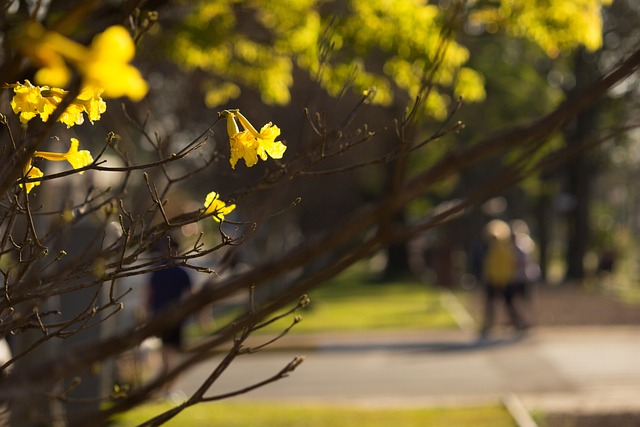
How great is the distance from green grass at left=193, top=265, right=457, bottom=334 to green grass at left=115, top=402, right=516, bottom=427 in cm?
736

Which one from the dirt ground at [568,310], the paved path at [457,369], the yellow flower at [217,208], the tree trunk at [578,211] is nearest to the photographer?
the yellow flower at [217,208]

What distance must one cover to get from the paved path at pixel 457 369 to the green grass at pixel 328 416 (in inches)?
25.6

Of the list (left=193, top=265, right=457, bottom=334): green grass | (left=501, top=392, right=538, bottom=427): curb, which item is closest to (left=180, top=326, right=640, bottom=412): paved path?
(left=501, top=392, right=538, bottom=427): curb

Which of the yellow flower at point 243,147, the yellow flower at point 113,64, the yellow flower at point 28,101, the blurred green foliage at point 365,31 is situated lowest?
the yellow flower at point 113,64

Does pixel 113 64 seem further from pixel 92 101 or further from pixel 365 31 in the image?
pixel 365 31

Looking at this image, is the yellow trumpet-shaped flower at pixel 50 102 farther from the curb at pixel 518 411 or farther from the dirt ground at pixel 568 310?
the dirt ground at pixel 568 310

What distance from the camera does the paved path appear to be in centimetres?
1155

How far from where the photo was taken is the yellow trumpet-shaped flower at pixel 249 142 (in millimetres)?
2171

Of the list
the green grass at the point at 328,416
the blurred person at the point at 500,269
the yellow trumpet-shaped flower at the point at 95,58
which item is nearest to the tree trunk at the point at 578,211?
the blurred person at the point at 500,269

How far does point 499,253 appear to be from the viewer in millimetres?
16234

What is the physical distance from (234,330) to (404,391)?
402 inches

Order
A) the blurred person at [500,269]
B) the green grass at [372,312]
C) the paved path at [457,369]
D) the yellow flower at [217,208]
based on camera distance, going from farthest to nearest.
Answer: the green grass at [372,312], the blurred person at [500,269], the paved path at [457,369], the yellow flower at [217,208]

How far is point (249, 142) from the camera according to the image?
2.18 meters

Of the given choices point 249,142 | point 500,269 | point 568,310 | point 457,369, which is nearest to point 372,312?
point 568,310
